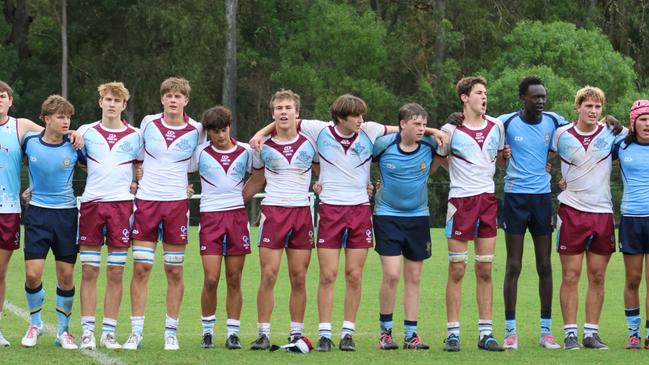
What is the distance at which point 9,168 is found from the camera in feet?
38.8

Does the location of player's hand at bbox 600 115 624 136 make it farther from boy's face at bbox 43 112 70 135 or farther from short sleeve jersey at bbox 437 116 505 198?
boy's face at bbox 43 112 70 135

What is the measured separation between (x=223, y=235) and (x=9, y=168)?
6.52 feet

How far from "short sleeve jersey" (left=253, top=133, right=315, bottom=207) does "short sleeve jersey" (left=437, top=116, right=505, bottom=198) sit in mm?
1206

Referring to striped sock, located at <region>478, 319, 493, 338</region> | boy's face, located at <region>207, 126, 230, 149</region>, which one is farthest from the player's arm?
striped sock, located at <region>478, 319, 493, 338</region>

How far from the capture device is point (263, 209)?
11.8 meters

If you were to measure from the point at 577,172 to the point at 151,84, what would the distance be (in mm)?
39623

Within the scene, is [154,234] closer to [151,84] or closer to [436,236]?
[436,236]

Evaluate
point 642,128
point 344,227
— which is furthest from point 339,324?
point 642,128

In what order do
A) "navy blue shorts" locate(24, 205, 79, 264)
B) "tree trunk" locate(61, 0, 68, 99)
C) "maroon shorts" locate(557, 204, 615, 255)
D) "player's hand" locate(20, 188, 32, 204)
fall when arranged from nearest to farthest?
"navy blue shorts" locate(24, 205, 79, 264) → "player's hand" locate(20, 188, 32, 204) → "maroon shorts" locate(557, 204, 615, 255) → "tree trunk" locate(61, 0, 68, 99)

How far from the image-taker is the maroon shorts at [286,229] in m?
11.7

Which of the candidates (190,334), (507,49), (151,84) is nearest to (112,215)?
(190,334)

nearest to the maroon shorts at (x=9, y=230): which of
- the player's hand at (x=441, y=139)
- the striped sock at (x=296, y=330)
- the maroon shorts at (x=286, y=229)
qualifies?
the maroon shorts at (x=286, y=229)

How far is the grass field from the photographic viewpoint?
11.1m

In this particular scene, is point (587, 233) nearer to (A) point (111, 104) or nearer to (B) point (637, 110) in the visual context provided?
(B) point (637, 110)
